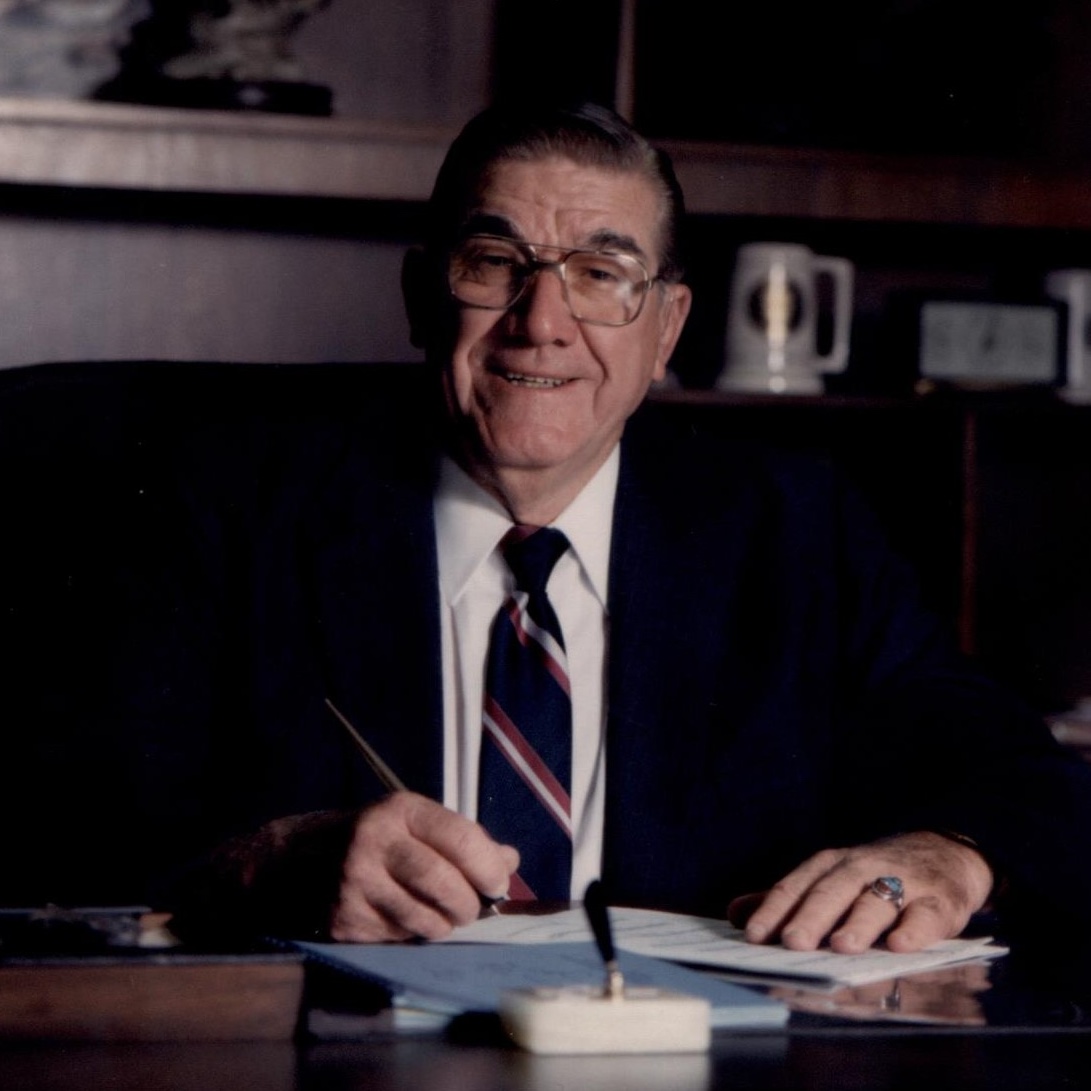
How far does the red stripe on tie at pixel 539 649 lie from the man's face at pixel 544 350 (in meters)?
0.16

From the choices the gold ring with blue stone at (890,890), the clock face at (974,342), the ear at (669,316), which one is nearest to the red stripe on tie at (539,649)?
the ear at (669,316)

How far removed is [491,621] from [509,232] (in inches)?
16.9

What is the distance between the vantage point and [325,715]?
181 cm

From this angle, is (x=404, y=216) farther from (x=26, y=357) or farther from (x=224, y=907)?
(x=224, y=907)

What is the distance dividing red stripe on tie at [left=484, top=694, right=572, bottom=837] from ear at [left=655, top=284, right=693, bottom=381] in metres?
0.51

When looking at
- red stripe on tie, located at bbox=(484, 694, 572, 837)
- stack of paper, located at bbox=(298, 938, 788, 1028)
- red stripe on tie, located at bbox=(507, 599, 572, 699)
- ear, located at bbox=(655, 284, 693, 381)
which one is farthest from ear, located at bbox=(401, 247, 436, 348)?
stack of paper, located at bbox=(298, 938, 788, 1028)

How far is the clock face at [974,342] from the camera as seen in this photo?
2654 millimetres

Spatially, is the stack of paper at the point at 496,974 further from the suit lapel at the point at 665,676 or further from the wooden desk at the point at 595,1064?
the suit lapel at the point at 665,676

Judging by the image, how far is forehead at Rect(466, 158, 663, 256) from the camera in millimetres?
1907

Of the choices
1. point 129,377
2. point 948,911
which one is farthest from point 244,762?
point 948,911

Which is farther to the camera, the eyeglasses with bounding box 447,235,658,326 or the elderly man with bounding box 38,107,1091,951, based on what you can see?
the eyeglasses with bounding box 447,235,658,326

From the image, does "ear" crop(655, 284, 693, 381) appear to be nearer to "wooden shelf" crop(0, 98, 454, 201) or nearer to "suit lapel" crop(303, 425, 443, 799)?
"suit lapel" crop(303, 425, 443, 799)

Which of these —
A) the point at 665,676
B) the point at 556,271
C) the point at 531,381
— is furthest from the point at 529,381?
the point at 665,676

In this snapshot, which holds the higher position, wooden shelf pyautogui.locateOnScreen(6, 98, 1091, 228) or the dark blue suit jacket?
wooden shelf pyautogui.locateOnScreen(6, 98, 1091, 228)
